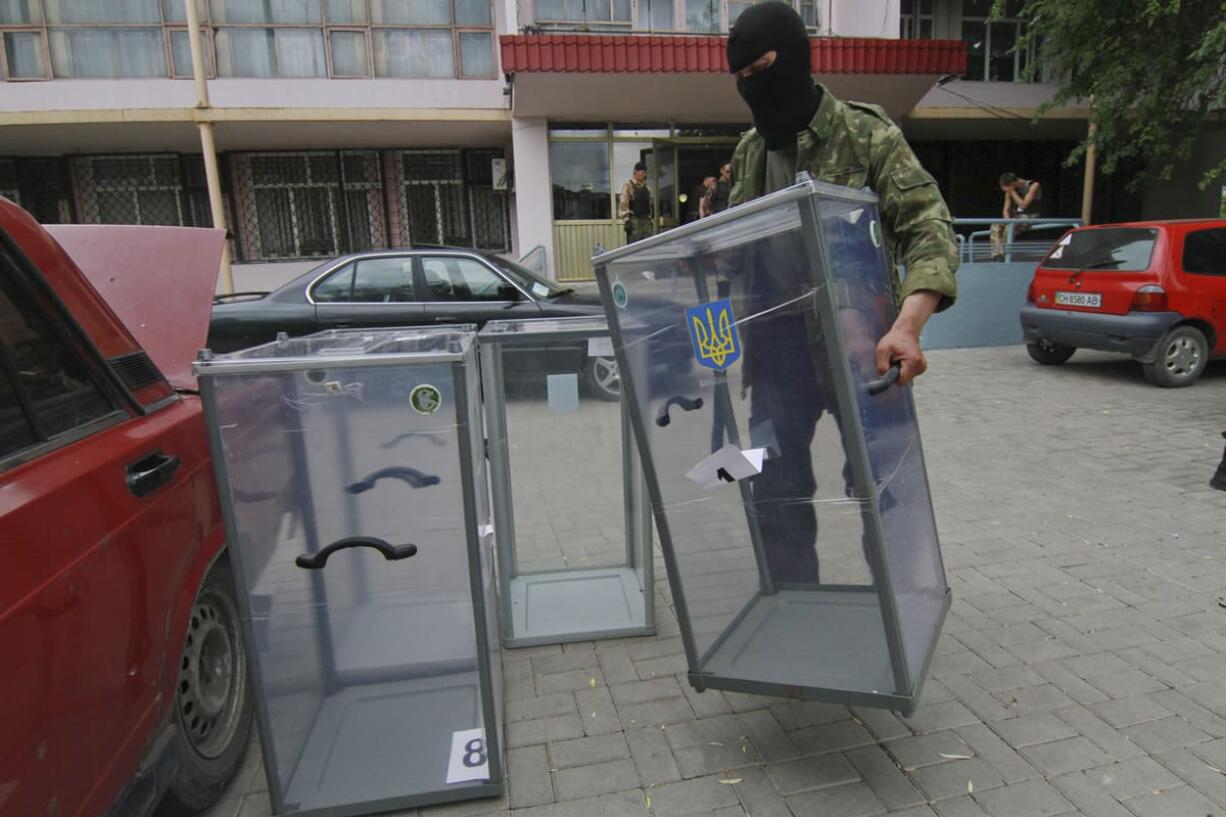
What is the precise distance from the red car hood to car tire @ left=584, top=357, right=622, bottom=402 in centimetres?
149

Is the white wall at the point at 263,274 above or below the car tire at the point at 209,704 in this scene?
above

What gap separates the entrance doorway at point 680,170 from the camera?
12695 mm

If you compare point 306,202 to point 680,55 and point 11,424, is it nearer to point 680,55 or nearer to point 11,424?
point 680,55

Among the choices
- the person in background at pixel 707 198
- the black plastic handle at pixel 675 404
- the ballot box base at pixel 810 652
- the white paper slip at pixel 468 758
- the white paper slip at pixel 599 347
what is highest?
the person in background at pixel 707 198

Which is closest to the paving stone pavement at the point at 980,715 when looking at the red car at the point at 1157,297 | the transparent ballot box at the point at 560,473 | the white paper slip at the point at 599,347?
the transparent ballot box at the point at 560,473

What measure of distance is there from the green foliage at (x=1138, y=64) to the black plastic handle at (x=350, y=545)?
10.3 metres

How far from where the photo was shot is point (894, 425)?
236 centimetres

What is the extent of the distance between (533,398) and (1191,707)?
2.66 metres

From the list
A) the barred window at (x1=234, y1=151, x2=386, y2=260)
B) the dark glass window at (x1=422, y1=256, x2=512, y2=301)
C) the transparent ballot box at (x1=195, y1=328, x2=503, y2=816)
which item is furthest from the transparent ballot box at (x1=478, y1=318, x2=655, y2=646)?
the barred window at (x1=234, y1=151, x2=386, y2=260)

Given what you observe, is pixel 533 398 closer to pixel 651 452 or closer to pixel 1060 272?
pixel 651 452

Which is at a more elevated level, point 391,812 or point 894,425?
point 894,425

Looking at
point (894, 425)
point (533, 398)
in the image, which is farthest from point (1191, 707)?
point (533, 398)

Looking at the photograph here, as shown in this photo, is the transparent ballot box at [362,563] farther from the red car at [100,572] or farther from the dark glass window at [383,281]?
the dark glass window at [383,281]

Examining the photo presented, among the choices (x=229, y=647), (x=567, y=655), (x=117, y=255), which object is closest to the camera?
(x=229, y=647)
